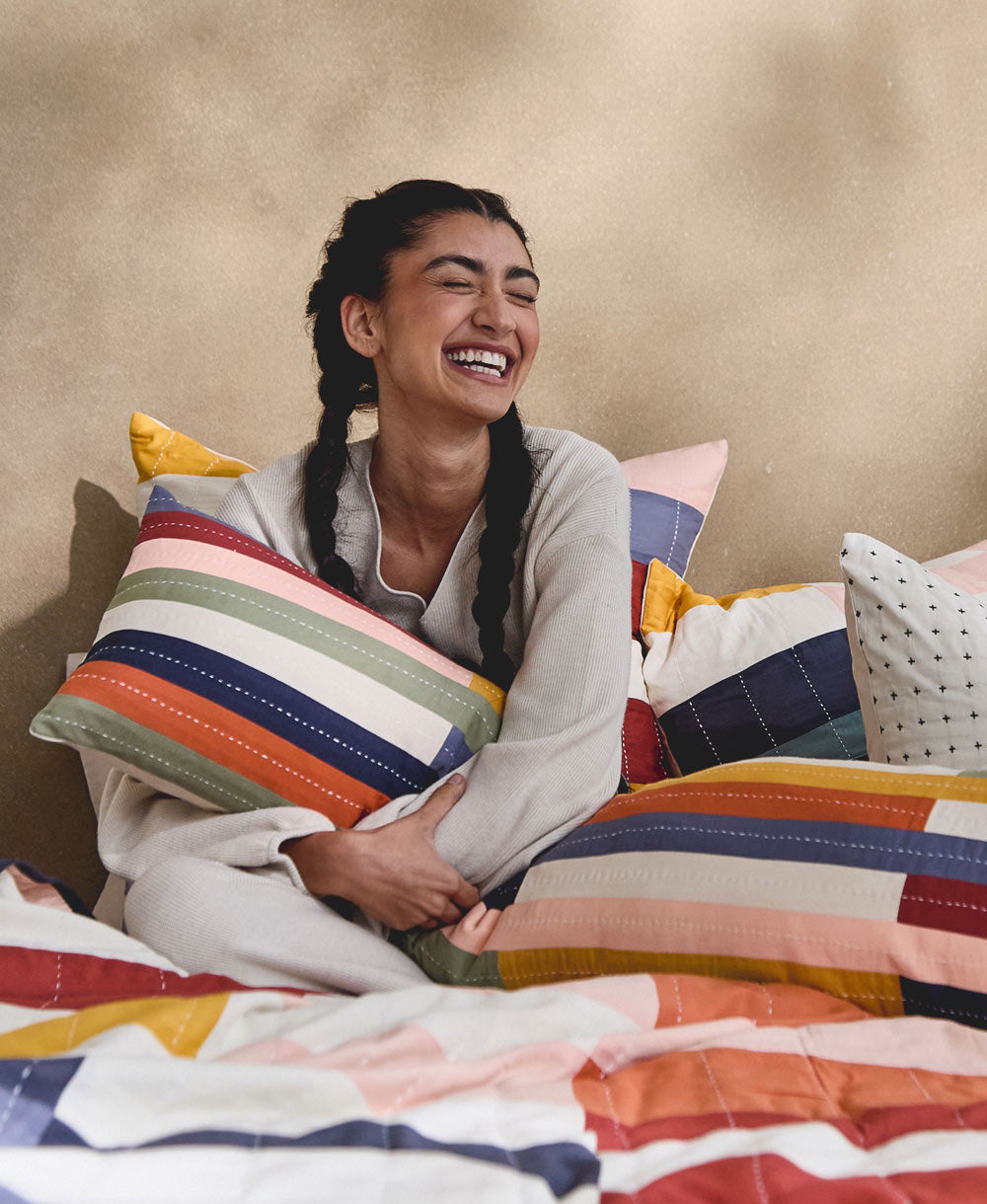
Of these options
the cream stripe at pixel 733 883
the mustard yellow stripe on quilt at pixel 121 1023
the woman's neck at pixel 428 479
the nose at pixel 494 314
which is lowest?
the mustard yellow stripe on quilt at pixel 121 1023

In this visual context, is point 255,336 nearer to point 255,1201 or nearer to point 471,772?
point 471,772

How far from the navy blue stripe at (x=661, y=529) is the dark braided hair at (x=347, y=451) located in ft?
0.79

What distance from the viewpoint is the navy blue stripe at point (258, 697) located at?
3.41ft

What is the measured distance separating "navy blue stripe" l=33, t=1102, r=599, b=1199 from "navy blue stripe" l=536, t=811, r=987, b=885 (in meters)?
0.33

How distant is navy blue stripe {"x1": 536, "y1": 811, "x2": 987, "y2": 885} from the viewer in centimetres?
77

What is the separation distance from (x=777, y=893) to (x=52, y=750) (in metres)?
1.19

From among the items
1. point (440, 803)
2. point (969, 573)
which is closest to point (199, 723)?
point (440, 803)

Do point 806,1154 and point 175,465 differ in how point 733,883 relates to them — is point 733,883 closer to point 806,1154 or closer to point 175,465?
point 806,1154

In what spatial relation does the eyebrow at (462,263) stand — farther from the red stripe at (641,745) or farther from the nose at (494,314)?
the red stripe at (641,745)

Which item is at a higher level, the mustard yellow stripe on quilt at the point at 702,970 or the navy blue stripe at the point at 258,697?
the navy blue stripe at the point at 258,697

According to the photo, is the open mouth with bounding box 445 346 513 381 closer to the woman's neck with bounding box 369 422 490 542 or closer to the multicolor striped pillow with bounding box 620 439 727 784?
the woman's neck with bounding box 369 422 490 542

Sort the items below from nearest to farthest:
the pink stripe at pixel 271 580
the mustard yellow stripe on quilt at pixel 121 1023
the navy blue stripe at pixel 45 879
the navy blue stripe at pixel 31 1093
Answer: the navy blue stripe at pixel 31 1093, the mustard yellow stripe on quilt at pixel 121 1023, the navy blue stripe at pixel 45 879, the pink stripe at pixel 271 580

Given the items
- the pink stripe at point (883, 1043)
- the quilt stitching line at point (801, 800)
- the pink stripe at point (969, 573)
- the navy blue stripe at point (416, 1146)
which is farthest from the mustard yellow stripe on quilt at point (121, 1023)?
the pink stripe at point (969, 573)

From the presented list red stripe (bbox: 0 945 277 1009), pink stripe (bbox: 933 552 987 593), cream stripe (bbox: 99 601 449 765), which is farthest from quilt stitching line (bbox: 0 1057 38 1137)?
pink stripe (bbox: 933 552 987 593)
